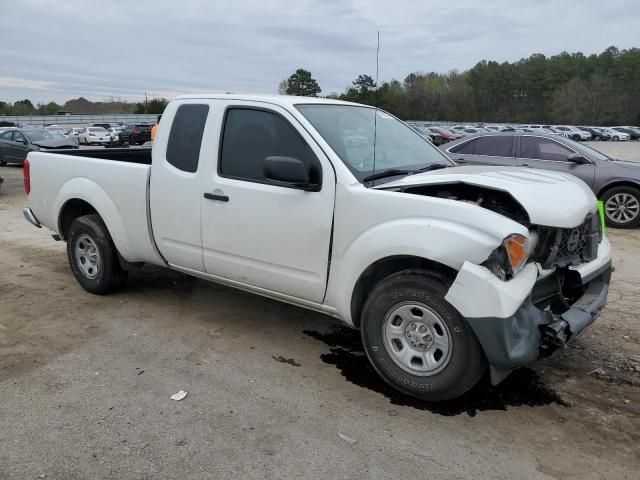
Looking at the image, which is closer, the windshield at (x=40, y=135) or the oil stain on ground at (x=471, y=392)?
the oil stain on ground at (x=471, y=392)

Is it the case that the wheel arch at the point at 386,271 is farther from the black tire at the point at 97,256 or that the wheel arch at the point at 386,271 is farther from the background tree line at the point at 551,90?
the background tree line at the point at 551,90

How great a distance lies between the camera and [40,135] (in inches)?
831

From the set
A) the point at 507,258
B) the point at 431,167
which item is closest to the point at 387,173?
the point at 431,167

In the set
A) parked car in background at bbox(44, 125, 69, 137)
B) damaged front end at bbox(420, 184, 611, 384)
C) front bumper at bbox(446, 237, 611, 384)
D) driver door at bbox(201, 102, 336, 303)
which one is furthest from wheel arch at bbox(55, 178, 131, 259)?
parked car in background at bbox(44, 125, 69, 137)

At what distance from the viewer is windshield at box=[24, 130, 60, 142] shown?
68.1ft

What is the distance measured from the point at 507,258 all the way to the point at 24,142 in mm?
21533

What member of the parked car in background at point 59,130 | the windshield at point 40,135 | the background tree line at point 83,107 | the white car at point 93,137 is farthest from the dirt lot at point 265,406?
the background tree line at point 83,107

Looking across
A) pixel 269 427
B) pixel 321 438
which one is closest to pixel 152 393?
pixel 269 427

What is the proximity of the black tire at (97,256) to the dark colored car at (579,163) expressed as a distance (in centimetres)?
706

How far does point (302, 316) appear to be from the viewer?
16.6ft

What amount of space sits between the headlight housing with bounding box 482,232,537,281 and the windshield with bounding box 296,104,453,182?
107cm

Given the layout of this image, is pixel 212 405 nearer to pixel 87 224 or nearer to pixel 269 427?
pixel 269 427

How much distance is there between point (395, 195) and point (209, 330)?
2142 mm

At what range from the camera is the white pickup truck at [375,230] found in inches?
125
